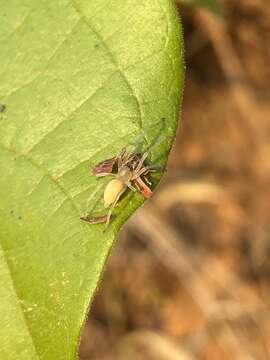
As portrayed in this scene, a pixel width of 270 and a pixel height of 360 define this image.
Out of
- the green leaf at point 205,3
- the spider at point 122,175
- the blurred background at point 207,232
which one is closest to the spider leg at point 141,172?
the spider at point 122,175

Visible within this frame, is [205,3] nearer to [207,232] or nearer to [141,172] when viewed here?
[141,172]

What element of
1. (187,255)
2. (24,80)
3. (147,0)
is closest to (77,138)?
(24,80)

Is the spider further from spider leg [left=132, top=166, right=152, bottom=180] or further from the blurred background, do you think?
the blurred background

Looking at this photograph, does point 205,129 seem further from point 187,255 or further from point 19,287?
point 19,287

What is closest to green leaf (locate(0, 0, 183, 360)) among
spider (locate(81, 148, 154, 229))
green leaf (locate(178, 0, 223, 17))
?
spider (locate(81, 148, 154, 229))

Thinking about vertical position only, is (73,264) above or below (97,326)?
above

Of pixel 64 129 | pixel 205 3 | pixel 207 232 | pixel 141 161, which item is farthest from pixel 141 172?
pixel 207 232

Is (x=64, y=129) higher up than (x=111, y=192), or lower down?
higher up

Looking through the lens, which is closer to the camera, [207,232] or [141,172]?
[141,172]
